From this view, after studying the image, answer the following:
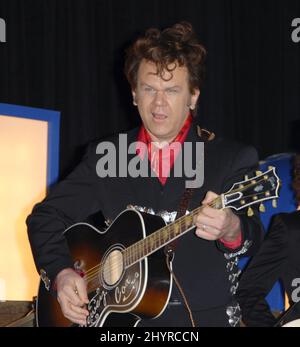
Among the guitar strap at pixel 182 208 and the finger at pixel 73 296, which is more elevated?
the guitar strap at pixel 182 208

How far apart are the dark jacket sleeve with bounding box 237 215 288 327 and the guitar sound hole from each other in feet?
1.59

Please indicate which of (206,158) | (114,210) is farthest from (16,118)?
(206,158)

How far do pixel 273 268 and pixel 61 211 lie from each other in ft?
2.88

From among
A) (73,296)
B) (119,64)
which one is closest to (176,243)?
(73,296)

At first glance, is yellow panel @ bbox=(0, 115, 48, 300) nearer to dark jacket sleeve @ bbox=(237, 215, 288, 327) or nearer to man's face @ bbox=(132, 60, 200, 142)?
man's face @ bbox=(132, 60, 200, 142)

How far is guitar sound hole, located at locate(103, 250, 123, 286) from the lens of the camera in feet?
7.73

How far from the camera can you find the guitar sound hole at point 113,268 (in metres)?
2.36

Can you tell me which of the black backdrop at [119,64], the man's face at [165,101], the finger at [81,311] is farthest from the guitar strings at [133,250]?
the black backdrop at [119,64]

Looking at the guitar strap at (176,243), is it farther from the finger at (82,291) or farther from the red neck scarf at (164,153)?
the finger at (82,291)

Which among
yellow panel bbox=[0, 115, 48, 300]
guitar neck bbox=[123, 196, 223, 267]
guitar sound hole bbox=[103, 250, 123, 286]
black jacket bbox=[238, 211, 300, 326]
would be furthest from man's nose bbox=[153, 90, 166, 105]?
yellow panel bbox=[0, 115, 48, 300]

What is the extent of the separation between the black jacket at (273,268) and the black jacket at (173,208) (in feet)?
0.77

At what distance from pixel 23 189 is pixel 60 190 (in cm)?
120

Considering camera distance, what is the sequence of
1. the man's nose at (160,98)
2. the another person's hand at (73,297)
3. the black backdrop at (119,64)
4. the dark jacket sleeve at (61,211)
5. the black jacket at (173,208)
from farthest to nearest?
the black backdrop at (119,64) → the dark jacket sleeve at (61,211) → the another person's hand at (73,297) → the man's nose at (160,98) → the black jacket at (173,208)

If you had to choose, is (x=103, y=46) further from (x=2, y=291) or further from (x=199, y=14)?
(x=2, y=291)
